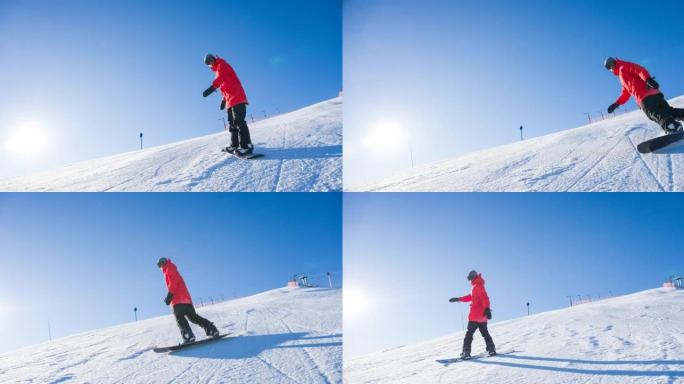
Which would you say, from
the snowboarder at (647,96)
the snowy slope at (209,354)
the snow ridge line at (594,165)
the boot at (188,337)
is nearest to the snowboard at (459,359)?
the snowy slope at (209,354)

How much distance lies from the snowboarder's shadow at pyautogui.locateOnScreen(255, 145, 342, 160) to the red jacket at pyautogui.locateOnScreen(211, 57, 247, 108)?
95 cm

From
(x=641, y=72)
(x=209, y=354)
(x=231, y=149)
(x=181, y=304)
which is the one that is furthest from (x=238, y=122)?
(x=641, y=72)

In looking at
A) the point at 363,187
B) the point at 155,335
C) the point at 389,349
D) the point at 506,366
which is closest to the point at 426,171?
the point at 363,187

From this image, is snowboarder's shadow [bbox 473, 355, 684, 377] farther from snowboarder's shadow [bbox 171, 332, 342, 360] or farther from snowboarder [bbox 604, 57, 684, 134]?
snowboarder [bbox 604, 57, 684, 134]

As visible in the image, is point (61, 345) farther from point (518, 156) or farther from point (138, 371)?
point (518, 156)

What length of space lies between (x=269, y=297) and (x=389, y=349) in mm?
2075

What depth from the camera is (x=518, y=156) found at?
8.65 meters

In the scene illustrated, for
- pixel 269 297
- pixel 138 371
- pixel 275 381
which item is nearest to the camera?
pixel 275 381

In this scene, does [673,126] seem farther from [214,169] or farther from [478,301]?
[214,169]

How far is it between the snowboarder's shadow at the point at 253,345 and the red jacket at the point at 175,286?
53 centimetres

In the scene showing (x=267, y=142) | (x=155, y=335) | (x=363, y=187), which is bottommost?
(x=155, y=335)

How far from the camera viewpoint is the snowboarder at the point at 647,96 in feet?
21.8

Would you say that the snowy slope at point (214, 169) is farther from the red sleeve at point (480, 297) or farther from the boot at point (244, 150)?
the red sleeve at point (480, 297)

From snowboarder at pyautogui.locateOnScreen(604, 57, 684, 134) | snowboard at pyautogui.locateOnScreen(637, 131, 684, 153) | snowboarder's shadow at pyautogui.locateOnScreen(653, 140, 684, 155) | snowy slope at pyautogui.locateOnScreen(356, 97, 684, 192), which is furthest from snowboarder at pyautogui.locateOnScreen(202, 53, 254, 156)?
snowboarder's shadow at pyautogui.locateOnScreen(653, 140, 684, 155)
